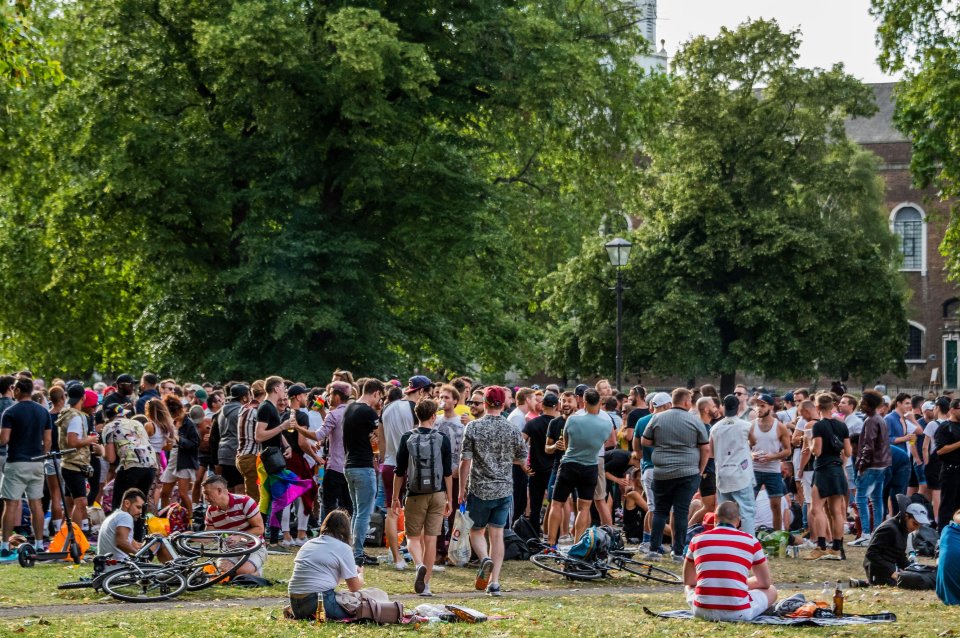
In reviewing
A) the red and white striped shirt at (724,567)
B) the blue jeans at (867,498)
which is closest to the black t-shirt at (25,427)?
the red and white striped shirt at (724,567)

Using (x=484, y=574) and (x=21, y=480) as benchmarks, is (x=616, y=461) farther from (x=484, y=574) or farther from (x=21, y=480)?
(x=21, y=480)

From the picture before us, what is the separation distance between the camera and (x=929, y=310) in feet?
228

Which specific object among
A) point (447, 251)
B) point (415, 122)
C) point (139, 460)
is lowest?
point (139, 460)

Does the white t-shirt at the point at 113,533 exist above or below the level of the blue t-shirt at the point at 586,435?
below

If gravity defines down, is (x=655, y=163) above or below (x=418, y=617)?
above

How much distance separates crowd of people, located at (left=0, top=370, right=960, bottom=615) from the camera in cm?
1254

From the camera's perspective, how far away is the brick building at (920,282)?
6781cm

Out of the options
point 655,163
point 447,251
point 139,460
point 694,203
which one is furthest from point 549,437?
point 694,203

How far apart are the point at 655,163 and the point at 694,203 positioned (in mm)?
4238

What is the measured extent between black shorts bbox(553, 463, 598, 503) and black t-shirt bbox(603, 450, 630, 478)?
7.28 feet

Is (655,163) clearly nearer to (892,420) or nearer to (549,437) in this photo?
(892,420)

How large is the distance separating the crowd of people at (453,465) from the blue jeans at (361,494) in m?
0.02

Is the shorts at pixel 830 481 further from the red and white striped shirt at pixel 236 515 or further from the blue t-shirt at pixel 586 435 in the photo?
the red and white striped shirt at pixel 236 515

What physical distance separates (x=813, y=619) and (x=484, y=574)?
335 centimetres
